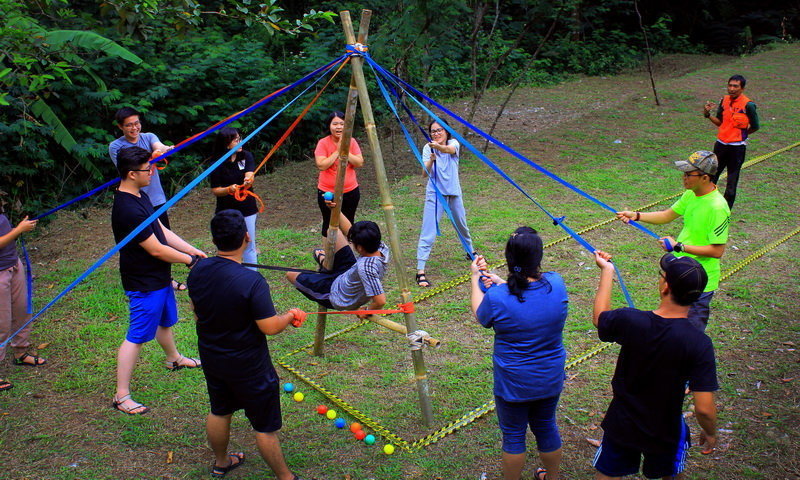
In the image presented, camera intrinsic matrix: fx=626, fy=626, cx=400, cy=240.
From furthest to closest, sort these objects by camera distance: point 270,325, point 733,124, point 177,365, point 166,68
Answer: point 166,68
point 733,124
point 177,365
point 270,325

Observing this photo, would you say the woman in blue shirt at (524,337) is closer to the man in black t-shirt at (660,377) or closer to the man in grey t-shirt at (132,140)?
the man in black t-shirt at (660,377)

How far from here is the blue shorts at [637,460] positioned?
3070 millimetres

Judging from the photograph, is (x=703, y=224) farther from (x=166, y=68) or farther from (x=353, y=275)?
(x=166, y=68)

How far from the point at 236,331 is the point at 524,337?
5.06 feet

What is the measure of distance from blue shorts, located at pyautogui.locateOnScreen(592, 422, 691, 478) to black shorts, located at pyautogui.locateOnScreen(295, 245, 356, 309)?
2.18 meters

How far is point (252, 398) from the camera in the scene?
11.5 ft

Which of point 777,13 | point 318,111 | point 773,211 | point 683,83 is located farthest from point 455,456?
point 777,13

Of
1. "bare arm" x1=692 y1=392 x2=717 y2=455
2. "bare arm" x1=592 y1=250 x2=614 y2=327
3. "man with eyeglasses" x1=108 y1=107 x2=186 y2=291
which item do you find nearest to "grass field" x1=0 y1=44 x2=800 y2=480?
"bare arm" x1=692 y1=392 x2=717 y2=455

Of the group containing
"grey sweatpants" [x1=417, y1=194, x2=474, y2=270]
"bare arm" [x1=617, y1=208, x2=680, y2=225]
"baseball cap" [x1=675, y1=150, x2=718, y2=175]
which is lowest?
"grey sweatpants" [x1=417, y1=194, x2=474, y2=270]

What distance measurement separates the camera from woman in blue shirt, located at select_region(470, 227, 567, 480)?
10.4 feet

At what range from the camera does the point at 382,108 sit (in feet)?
38.6

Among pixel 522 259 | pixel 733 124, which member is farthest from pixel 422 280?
pixel 733 124

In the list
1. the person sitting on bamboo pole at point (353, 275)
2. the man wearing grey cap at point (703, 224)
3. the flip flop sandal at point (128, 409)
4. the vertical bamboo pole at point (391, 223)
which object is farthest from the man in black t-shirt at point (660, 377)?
the flip flop sandal at point (128, 409)

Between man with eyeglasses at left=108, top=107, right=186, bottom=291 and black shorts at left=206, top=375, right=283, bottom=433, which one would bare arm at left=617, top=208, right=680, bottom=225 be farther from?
man with eyeglasses at left=108, top=107, right=186, bottom=291
